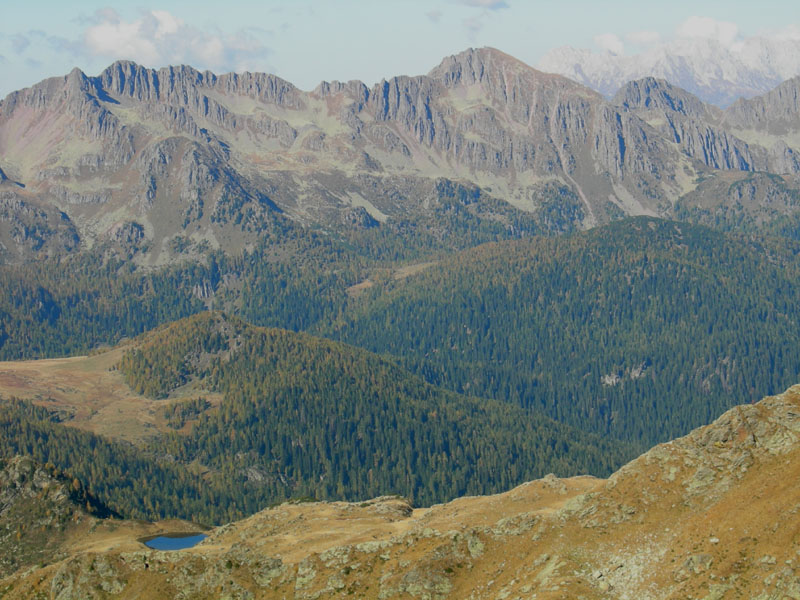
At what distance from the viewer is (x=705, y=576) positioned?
9300 centimetres

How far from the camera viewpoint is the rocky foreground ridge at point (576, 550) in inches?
3748

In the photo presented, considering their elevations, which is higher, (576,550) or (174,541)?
(576,550)

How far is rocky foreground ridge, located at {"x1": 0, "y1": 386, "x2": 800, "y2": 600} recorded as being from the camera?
312 feet

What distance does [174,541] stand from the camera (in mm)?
185625

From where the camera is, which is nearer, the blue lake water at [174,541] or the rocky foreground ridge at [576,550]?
the rocky foreground ridge at [576,550]

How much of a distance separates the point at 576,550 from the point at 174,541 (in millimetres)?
100160

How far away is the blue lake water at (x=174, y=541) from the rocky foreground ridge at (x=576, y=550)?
1565 inches

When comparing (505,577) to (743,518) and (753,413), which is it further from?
(753,413)

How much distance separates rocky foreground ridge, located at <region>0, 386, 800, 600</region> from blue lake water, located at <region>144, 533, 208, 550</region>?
3974 cm

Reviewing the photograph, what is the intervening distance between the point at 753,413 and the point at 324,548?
183 ft

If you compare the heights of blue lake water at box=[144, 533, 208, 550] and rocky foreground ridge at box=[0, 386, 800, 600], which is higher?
rocky foreground ridge at box=[0, 386, 800, 600]

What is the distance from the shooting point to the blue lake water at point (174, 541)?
180 meters

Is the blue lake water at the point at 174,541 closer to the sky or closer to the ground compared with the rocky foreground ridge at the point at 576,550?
closer to the ground

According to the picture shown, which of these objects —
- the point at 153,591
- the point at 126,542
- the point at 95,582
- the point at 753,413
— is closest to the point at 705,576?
the point at 753,413
